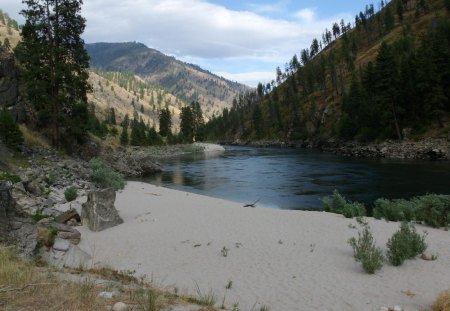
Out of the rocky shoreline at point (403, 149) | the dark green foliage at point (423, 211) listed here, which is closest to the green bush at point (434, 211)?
the dark green foliage at point (423, 211)

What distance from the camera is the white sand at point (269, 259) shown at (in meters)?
8.23

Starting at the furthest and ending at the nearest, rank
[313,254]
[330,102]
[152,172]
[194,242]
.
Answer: [330,102]
[152,172]
[194,242]
[313,254]

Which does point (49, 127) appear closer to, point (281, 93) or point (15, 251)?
point (15, 251)

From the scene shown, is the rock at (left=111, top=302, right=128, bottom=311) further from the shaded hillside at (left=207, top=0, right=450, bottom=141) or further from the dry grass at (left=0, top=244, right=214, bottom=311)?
the shaded hillside at (left=207, top=0, right=450, bottom=141)

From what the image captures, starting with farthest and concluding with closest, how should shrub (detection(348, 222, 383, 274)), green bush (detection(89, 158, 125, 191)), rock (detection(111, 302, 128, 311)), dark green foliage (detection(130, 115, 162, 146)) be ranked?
1. dark green foliage (detection(130, 115, 162, 146))
2. green bush (detection(89, 158, 125, 191))
3. shrub (detection(348, 222, 383, 274))
4. rock (detection(111, 302, 128, 311))

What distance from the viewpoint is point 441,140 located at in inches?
1955

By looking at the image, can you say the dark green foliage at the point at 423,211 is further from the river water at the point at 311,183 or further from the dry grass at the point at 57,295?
the dry grass at the point at 57,295

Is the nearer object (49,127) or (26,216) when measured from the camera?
(26,216)

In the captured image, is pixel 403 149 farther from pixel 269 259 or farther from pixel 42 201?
pixel 42 201

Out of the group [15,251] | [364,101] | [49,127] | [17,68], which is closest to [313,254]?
[15,251]

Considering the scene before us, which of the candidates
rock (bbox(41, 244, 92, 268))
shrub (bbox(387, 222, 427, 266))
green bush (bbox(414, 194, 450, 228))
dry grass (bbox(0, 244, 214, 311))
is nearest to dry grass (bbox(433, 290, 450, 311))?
shrub (bbox(387, 222, 427, 266))

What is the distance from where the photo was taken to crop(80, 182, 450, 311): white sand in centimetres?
823

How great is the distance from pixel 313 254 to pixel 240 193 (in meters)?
17.6

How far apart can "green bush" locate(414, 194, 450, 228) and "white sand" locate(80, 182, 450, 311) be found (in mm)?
960
